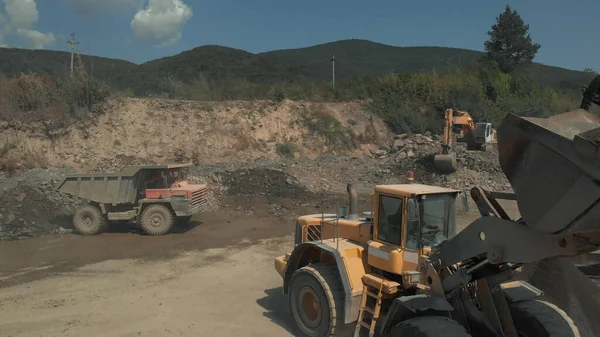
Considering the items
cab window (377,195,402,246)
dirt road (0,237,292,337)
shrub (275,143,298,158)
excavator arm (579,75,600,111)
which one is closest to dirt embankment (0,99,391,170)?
shrub (275,143,298,158)

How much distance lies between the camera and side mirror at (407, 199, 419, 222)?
573cm

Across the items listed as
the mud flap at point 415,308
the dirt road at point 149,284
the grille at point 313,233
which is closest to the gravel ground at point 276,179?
the dirt road at point 149,284

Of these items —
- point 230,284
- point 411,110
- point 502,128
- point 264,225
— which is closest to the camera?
point 502,128

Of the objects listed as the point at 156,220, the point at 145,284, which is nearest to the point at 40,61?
the point at 156,220

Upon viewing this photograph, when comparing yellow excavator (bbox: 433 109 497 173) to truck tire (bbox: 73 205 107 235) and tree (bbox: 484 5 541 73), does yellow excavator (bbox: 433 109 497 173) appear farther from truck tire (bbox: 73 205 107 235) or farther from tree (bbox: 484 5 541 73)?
tree (bbox: 484 5 541 73)

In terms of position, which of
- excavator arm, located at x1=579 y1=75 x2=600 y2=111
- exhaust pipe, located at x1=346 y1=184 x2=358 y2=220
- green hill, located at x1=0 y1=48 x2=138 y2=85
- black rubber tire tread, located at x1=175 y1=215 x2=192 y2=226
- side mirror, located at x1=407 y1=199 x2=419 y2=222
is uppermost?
green hill, located at x1=0 y1=48 x2=138 y2=85

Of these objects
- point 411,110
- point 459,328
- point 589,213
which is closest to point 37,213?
point 459,328

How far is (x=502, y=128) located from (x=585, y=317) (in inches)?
137

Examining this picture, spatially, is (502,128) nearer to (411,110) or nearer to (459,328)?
(459,328)

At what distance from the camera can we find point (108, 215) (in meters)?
14.0

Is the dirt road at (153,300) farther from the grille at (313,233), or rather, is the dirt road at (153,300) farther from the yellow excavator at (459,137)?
the yellow excavator at (459,137)

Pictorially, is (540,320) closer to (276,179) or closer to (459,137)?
(276,179)

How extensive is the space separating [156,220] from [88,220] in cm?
204

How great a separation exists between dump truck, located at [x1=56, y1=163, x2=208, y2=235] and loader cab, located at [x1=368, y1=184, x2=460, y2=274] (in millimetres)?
8853
